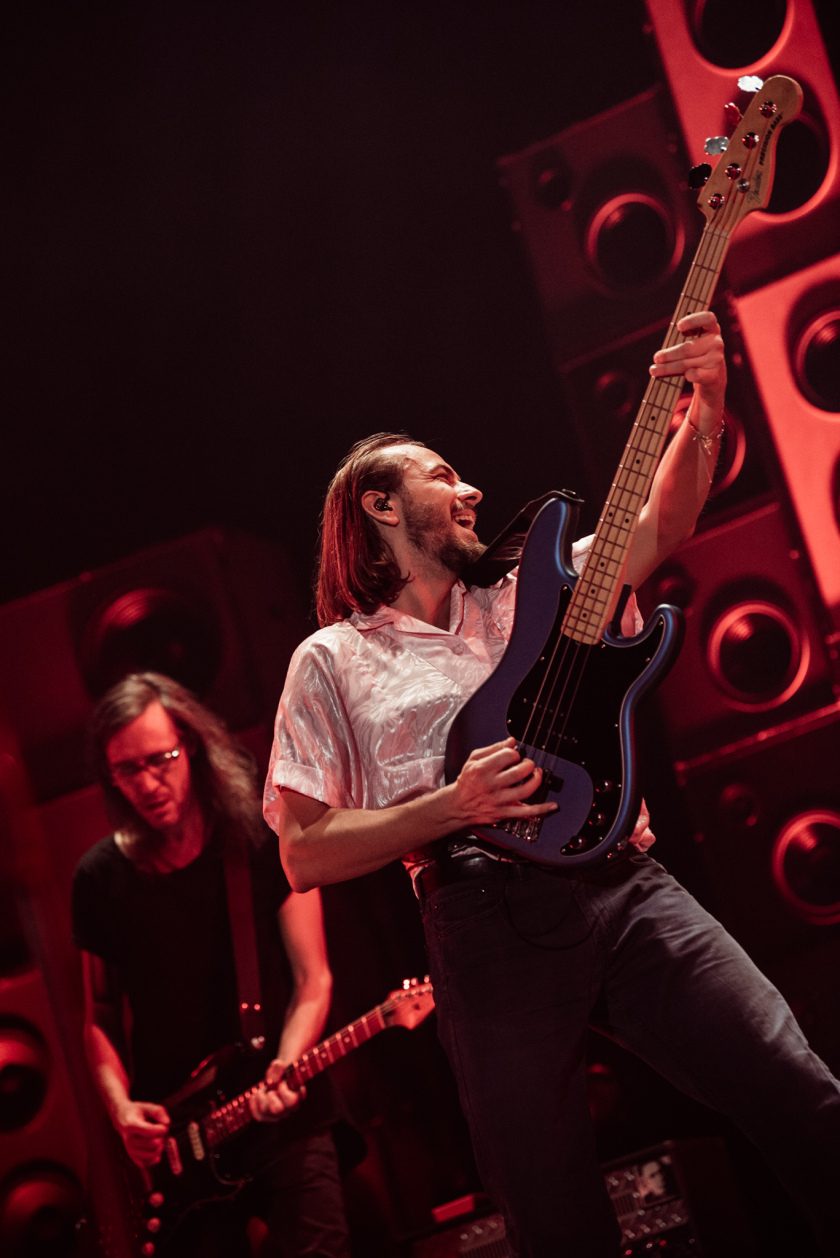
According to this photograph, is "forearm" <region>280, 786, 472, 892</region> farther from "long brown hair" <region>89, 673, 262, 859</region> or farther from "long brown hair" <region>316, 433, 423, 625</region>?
"long brown hair" <region>89, 673, 262, 859</region>

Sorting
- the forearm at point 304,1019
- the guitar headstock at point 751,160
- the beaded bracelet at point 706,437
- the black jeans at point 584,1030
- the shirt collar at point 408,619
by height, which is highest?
the guitar headstock at point 751,160

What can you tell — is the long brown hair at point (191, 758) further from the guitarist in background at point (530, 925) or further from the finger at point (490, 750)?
the finger at point (490, 750)

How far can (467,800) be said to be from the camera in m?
1.74

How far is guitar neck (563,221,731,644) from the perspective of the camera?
1.86 meters

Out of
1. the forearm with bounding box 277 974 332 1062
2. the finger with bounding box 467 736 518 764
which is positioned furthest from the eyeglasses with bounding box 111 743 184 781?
the finger with bounding box 467 736 518 764

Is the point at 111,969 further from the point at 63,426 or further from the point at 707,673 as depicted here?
the point at 707,673

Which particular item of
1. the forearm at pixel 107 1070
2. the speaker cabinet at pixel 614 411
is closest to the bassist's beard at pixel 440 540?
the speaker cabinet at pixel 614 411

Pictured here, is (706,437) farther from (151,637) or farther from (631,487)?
(151,637)

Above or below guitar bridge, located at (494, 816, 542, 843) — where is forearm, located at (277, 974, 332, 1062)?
below

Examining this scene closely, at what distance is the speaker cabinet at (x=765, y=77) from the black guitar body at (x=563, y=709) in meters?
1.97

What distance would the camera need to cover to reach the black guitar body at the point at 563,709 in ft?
5.78

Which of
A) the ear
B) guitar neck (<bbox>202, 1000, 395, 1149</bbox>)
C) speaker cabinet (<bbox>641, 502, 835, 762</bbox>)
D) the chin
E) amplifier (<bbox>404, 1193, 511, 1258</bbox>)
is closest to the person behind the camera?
the chin

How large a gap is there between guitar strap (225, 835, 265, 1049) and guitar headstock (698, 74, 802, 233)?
2.78 meters

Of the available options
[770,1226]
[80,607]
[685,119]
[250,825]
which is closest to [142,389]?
[80,607]
